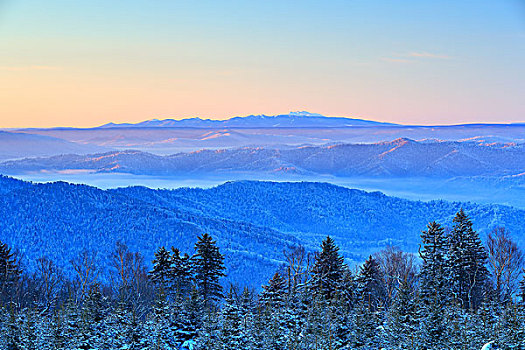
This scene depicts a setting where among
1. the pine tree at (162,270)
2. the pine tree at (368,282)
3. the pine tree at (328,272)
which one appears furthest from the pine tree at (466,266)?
the pine tree at (162,270)

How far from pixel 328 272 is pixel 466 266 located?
10.8m

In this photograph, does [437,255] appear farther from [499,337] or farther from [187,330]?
[187,330]

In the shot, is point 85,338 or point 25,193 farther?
point 25,193

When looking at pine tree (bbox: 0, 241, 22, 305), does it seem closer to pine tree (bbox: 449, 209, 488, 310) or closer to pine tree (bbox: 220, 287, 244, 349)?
pine tree (bbox: 220, 287, 244, 349)

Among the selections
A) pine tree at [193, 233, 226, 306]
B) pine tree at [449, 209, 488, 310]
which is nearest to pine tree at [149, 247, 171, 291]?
pine tree at [193, 233, 226, 306]

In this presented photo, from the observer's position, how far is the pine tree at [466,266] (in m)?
44.1

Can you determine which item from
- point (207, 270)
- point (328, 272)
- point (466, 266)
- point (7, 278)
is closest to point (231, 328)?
point (207, 270)

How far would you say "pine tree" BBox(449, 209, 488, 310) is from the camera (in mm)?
44094

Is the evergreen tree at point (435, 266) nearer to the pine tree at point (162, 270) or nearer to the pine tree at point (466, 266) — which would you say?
the pine tree at point (466, 266)

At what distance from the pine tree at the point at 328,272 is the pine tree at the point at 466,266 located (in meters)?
8.85

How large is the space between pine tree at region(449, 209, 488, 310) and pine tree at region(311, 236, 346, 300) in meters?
8.85

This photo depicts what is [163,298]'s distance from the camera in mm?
36312

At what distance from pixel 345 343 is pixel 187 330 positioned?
10.00 m

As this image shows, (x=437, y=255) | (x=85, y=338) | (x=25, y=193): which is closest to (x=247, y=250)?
(x=25, y=193)
